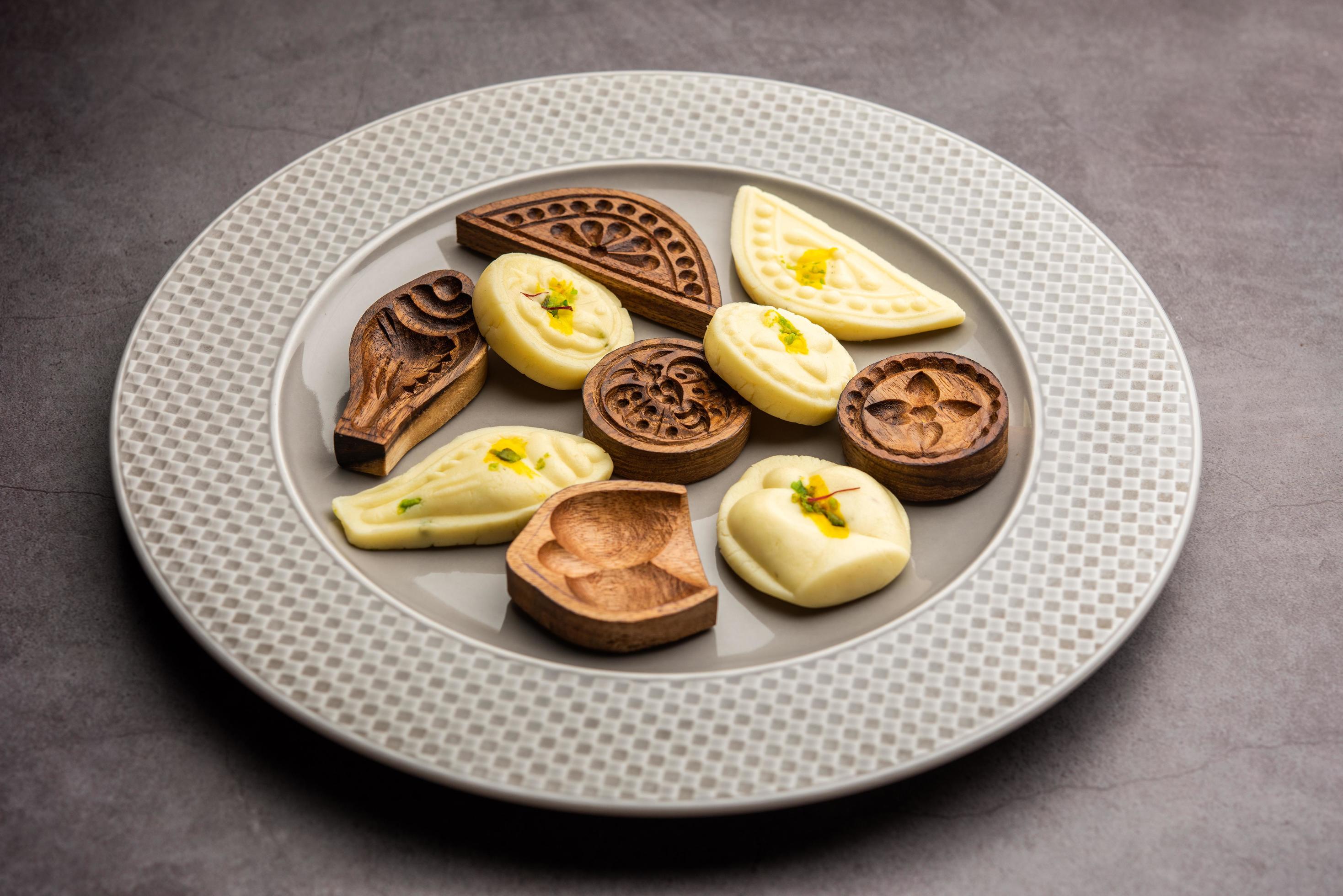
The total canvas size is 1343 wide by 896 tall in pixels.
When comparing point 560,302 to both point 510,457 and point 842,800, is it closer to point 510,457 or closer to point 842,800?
point 510,457

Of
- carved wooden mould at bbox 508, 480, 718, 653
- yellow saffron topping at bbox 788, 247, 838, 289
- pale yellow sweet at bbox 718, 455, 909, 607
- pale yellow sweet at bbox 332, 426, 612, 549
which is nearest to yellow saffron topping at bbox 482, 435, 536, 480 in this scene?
pale yellow sweet at bbox 332, 426, 612, 549

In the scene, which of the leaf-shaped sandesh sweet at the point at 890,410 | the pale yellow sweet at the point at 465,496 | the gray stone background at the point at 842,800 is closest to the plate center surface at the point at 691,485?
the pale yellow sweet at the point at 465,496

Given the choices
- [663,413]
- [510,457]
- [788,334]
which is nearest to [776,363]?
[788,334]

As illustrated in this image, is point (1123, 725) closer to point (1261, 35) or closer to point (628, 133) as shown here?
point (628, 133)

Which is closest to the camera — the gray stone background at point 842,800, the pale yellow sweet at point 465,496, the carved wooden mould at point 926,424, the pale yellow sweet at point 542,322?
the gray stone background at point 842,800

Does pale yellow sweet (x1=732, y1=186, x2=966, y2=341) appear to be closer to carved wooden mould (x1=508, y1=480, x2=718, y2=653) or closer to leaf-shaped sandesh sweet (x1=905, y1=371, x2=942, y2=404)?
leaf-shaped sandesh sweet (x1=905, y1=371, x2=942, y2=404)

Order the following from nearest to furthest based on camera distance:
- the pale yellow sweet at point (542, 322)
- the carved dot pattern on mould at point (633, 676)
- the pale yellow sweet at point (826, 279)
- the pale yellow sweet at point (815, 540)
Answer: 1. the carved dot pattern on mould at point (633, 676)
2. the pale yellow sweet at point (815, 540)
3. the pale yellow sweet at point (542, 322)
4. the pale yellow sweet at point (826, 279)

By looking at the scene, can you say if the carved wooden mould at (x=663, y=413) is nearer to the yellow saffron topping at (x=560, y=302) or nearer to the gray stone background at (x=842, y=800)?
the yellow saffron topping at (x=560, y=302)
